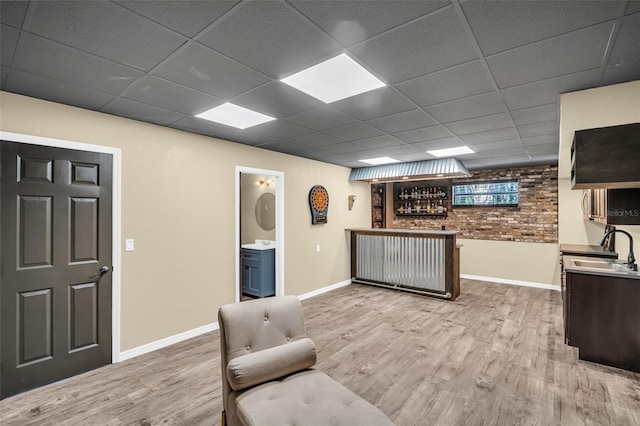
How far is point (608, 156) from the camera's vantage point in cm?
241

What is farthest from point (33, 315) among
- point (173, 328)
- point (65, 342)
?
point (173, 328)

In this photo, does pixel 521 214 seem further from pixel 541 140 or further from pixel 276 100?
pixel 276 100

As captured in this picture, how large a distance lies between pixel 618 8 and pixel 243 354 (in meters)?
2.71

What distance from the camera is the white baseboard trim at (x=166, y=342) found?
3.20 metres

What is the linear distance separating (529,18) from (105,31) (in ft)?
7.44

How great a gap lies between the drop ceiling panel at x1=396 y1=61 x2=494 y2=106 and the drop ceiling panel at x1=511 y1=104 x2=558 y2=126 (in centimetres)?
77

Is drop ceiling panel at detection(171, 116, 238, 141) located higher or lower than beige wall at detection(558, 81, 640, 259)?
higher

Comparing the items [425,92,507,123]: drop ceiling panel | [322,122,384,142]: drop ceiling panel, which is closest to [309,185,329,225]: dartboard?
[322,122,384,142]: drop ceiling panel

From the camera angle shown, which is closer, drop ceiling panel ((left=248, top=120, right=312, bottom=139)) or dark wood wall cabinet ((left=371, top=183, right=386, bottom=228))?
drop ceiling panel ((left=248, top=120, right=312, bottom=139))

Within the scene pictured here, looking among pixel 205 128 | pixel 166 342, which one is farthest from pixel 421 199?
pixel 166 342

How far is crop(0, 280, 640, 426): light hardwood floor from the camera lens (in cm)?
227

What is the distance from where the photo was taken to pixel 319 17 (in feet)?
5.22

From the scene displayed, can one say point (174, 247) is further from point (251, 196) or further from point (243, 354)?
point (251, 196)

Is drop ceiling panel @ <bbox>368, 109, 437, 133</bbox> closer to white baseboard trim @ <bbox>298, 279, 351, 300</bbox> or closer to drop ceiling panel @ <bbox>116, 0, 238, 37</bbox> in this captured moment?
drop ceiling panel @ <bbox>116, 0, 238, 37</bbox>
